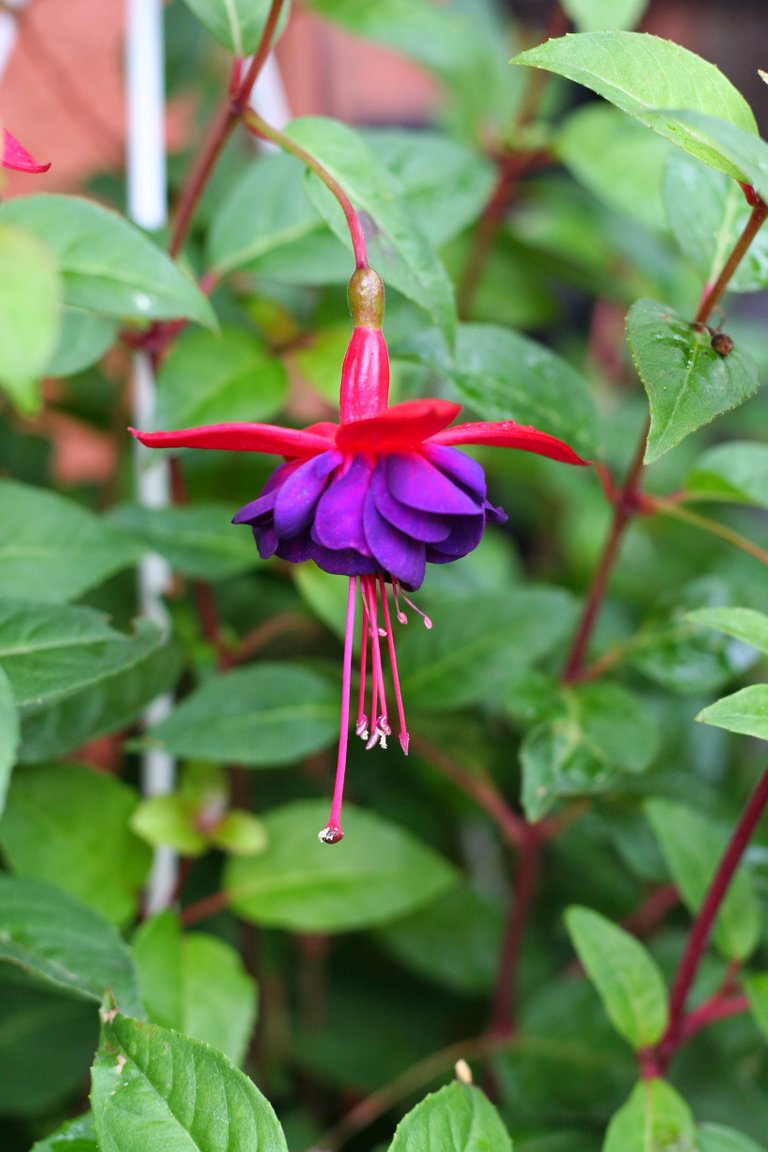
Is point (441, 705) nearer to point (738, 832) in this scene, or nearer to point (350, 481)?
point (738, 832)

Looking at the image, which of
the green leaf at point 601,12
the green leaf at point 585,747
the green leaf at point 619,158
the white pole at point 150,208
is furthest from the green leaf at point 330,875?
the green leaf at point 601,12

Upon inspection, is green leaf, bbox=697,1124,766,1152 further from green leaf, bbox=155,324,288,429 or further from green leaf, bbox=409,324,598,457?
green leaf, bbox=155,324,288,429

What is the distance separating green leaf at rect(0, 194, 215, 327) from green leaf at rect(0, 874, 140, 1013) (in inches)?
12.0

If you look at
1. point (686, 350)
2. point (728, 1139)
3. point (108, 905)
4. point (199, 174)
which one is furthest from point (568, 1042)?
point (199, 174)

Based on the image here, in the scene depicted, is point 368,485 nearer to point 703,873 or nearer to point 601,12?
point 703,873

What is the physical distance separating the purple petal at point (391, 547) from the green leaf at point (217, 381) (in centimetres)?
29

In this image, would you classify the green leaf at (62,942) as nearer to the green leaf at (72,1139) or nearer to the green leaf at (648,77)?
the green leaf at (72,1139)

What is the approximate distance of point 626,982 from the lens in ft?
2.06

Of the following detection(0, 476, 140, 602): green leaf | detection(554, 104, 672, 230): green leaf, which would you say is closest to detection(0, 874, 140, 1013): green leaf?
detection(0, 476, 140, 602): green leaf

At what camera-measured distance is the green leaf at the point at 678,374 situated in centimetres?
47

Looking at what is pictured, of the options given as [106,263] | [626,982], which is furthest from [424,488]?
[626,982]

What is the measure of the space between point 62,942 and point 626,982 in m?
0.31

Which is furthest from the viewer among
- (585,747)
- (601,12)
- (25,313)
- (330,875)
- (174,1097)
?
(601,12)

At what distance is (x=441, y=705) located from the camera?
2.42ft
